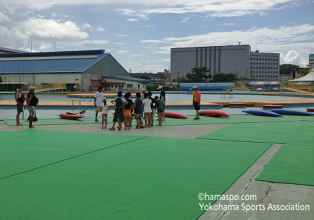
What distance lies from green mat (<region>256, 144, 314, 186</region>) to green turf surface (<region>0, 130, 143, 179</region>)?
4.55 metres

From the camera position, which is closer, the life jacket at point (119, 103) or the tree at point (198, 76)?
the life jacket at point (119, 103)

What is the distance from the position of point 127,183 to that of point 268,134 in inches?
287

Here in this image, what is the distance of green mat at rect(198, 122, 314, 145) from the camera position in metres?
10.9

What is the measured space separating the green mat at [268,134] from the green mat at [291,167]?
4.23 feet

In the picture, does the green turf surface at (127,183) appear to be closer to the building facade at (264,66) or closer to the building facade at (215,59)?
the building facade at (215,59)

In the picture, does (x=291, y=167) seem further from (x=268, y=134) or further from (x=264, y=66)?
(x=264, y=66)

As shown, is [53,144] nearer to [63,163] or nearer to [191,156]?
[63,163]

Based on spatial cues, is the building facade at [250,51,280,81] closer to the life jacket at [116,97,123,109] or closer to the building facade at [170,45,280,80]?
the building facade at [170,45,280,80]

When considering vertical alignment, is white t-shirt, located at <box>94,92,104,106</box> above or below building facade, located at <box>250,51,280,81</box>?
below

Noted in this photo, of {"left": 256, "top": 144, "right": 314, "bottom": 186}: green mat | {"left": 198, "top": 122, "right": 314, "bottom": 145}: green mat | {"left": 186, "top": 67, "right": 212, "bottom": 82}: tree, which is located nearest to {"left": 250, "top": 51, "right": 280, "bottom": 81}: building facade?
{"left": 186, "top": 67, "right": 212, "bottom": 82}: tree

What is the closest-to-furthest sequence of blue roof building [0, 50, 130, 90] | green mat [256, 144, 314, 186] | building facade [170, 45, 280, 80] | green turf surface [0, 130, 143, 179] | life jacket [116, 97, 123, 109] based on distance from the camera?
green mat [256, 144, 314, 186] < green turf surface [0, 130, 143, 179] < life jacket [116, 97, 123, 109] < blue roof building [0, 50, 130, 90] < building facade [170, 45, 280, 80]

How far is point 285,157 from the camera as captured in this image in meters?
8.41

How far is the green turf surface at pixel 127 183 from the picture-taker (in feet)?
16.2

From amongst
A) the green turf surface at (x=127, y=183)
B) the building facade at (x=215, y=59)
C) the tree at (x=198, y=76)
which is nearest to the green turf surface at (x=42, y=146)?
the green turf surface at (x=127, y=183)
